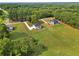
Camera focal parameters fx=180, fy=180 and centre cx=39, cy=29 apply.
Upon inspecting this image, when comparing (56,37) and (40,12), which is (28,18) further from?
(56,37)

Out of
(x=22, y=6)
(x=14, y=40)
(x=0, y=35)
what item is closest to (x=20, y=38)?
(x=14, y=40)

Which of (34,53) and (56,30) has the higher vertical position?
(56,30)

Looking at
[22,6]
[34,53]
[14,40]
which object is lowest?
[34,53]

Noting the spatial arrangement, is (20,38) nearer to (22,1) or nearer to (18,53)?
(18,53)

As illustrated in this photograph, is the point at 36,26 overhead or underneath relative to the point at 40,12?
underneath

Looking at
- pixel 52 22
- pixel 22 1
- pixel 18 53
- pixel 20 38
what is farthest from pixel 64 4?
pixel 18 53

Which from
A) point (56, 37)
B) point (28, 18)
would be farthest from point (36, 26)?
point (56, 37)
